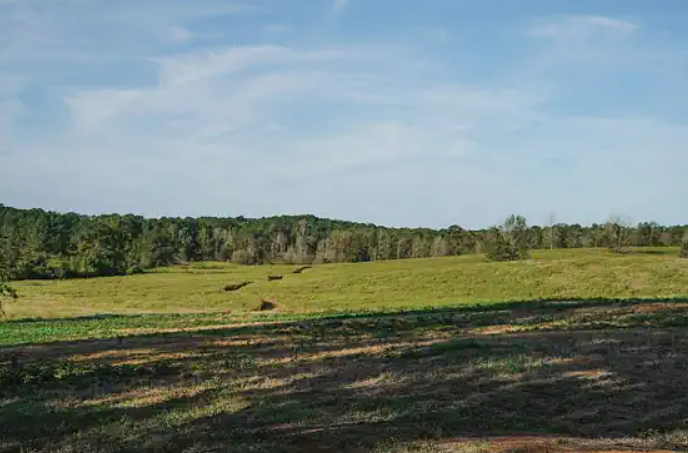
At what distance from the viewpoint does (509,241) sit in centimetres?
11312

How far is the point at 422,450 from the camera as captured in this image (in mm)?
8922

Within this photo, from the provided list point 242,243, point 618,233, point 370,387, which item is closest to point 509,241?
point 618,233

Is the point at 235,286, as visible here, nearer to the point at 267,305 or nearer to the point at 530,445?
the point at 267,305

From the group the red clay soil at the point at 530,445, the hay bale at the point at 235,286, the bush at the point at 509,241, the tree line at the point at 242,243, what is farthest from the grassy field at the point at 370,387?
the tree line at the point at 242,243

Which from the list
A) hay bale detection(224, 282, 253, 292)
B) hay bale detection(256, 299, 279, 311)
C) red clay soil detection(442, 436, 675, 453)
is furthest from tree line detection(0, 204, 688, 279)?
red clay soil detection(442, 436, 675, 453)

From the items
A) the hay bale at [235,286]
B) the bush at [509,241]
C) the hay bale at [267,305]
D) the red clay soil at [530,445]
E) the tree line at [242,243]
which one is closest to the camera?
the red clay soil at [530,445]

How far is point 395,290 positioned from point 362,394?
57465mm

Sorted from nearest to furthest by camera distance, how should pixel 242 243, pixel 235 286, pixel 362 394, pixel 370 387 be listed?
pixel 362 394, pixel 370 387, pixel 235 286, pixel 242 243

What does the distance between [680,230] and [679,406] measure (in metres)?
178

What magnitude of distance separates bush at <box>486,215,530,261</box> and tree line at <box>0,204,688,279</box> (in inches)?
13.3

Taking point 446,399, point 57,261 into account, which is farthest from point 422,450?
point 57,261

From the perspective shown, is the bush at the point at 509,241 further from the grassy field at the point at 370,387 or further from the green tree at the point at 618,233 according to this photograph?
the grassy field at the point at 370,387

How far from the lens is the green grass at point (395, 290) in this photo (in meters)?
60.3

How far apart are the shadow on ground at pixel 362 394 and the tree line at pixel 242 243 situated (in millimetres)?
89065
